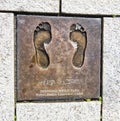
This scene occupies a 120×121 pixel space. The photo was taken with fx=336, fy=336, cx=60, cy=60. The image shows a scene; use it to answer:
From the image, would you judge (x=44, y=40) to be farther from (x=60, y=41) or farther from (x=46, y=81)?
(x=46, y=81)

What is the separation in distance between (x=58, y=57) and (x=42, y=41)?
0.20 m

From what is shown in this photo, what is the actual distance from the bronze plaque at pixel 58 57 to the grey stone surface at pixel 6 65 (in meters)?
0.07

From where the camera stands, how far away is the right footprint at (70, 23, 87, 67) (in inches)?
118

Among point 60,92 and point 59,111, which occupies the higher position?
point 60,92

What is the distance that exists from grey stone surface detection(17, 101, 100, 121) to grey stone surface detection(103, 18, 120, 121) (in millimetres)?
110

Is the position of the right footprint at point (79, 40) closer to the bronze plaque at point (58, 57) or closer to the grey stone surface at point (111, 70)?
the bronze plaque at point (58, 57)

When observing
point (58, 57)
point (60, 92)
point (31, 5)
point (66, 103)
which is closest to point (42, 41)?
point (58, 57)

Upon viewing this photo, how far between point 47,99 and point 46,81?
0.53 feet

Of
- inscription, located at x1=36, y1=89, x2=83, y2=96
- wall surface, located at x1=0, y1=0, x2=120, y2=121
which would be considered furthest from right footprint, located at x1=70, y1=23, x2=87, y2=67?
inscription, located at x1=36, y1=89, x2=83, y2=96

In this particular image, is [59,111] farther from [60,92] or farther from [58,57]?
[58,57]

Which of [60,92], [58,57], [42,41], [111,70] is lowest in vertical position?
[60,92]

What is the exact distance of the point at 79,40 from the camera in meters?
3.01

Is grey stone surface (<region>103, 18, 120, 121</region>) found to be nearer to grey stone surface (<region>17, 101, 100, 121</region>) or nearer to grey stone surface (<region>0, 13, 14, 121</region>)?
grey stone surface (<region>17, 101, 100, 121</region>)

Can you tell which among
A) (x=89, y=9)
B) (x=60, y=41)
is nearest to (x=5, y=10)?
(x=60, y=41)
